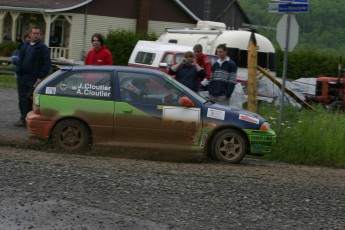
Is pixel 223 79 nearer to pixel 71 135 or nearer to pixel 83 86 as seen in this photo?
pixel 83 86

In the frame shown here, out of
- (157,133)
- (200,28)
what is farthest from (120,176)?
(200,28)

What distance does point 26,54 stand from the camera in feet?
45.8

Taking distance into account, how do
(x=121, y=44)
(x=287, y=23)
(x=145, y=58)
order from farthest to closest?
(x=121, y=44) → (x=145, y=58) → (x=287, y=23)

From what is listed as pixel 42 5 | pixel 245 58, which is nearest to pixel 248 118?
pixel 245 58

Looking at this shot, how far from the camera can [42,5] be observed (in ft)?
135

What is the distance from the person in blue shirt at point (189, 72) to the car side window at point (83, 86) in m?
1.97

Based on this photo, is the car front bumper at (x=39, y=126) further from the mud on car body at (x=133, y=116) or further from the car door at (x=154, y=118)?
the car door at (x=154, y=118)

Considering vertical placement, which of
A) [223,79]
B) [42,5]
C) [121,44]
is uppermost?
[42,5]

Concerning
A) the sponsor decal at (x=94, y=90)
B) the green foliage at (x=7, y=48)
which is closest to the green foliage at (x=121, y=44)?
the green foliage at (x=7, y=48)

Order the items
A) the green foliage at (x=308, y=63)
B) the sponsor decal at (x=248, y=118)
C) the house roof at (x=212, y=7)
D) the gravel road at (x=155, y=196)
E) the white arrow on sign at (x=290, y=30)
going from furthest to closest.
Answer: the house roof at (x=212, y=7) < the green foliage at (x=308, y=63) < the white arrow on sign at (x=290, y=30) < the sponsor decal at (x=248, y=118) < the gravel road at (x=155, y=196)

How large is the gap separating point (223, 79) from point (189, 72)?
65 centimetres

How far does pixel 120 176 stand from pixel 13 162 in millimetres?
1486

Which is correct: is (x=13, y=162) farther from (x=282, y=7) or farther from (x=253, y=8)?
(x=253, y=8)

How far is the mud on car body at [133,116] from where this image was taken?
→ 1125 cm
